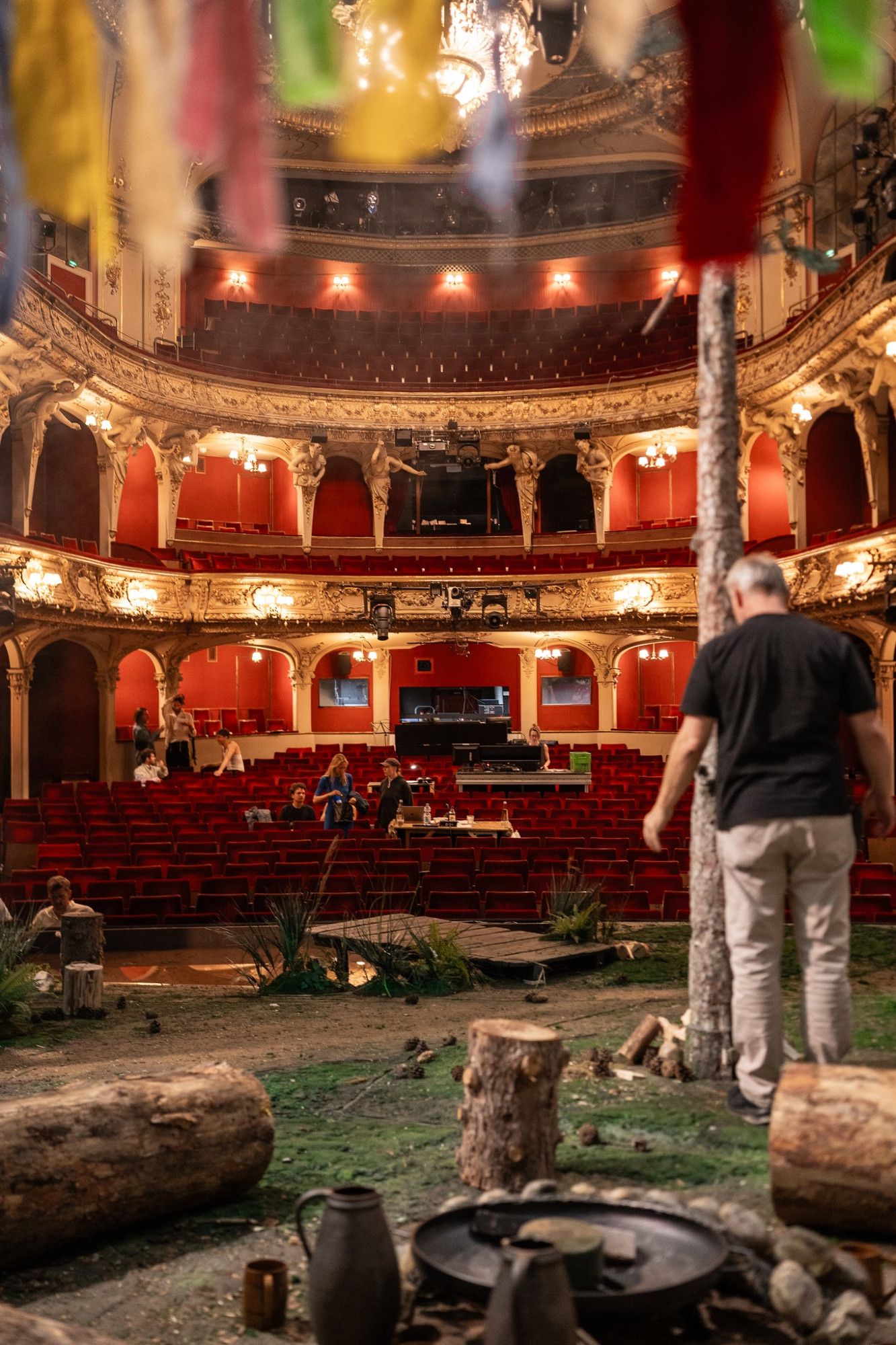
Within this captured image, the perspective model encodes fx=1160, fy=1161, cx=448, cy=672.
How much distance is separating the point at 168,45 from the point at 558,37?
65 centimetres

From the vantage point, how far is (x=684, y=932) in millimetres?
9141

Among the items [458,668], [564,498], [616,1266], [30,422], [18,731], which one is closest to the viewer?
[616,1266]

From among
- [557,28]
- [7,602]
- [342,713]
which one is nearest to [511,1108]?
[557,28]

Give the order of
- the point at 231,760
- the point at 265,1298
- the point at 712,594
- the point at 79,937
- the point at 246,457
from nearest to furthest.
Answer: the point at 265,1298
the point at 712,594
the point at 79,937
the point at 231,760
the point at 246,457

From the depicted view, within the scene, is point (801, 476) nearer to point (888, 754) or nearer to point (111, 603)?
point (111, 603)

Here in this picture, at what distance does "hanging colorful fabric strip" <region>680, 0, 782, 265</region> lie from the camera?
1173mm

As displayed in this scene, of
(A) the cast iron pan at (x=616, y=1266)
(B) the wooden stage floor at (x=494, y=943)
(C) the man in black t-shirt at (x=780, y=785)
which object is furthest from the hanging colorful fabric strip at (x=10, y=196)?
(B) the wooden stage floor at (x=494, y=943)

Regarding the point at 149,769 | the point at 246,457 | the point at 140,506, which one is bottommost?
the point at 149,769

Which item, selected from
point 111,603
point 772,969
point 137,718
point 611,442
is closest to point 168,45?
point 772,969

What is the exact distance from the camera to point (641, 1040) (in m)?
4.64

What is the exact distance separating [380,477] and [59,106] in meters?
27.9

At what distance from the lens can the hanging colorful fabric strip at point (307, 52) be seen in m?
1.30

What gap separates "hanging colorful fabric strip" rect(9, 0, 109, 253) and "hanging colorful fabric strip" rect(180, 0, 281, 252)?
0.13 m

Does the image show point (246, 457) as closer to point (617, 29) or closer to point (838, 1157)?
point (838, 1157)
